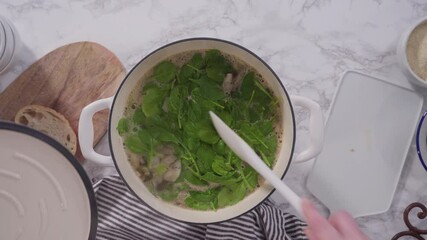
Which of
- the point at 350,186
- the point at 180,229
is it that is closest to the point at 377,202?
the point at 350,186

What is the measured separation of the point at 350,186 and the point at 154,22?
1.40 feet

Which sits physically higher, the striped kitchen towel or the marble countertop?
the marble countertop

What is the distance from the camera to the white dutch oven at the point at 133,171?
76 centimetres

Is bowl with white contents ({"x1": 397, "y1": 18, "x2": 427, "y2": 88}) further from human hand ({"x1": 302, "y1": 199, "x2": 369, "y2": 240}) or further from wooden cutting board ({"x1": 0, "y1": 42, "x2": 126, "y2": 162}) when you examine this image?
wooden cutting board ({"x1": 0, "y1": 42, "x2": 126, "y2": 162})

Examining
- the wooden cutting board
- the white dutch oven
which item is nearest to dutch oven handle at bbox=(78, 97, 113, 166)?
the white dutch oven

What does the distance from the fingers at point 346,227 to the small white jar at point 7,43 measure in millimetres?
550

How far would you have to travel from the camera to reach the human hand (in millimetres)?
613

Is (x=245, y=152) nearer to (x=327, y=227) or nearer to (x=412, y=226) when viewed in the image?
(x=327, y=227)

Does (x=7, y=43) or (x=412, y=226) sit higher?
(x=7, y=43)

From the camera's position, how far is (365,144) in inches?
35.8

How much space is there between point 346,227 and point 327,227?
3 cm

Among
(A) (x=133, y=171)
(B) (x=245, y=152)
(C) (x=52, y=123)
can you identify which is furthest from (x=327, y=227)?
(C) (x=52, y=123)

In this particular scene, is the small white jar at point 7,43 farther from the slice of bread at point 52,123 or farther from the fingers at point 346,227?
the fingers at point 346,227

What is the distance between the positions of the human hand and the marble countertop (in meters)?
0.25
